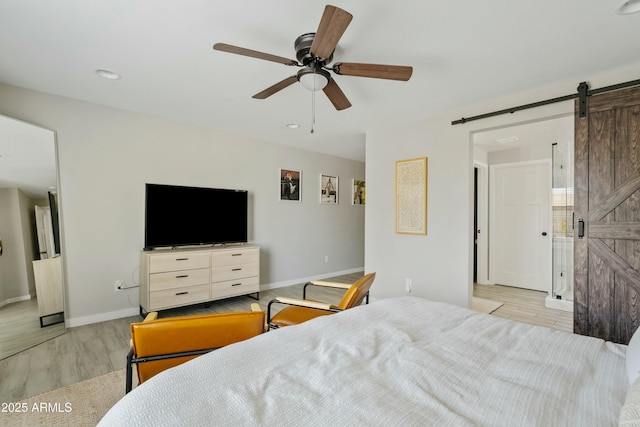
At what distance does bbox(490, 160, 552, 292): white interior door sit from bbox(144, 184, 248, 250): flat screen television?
4442mm

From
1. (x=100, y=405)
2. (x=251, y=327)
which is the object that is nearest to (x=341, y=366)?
(x=251, y=327)

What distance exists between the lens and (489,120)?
10.6 ft

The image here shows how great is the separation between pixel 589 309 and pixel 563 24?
7.61 feet

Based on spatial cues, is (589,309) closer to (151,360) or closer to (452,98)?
(452,98)

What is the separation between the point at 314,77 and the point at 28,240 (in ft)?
9.90

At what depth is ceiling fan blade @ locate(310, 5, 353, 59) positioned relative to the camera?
1.44 metres

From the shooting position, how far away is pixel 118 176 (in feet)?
11.5

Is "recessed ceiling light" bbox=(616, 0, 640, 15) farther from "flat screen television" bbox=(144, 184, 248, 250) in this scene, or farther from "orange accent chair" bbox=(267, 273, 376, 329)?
"flat screen television" bbox=(144, 184, 248, 250)

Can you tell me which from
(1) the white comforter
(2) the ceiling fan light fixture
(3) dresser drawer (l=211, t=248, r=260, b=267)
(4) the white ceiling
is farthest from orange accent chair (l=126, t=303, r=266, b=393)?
(3) dresser drawer (l=211, t=248, r=260, b=267)

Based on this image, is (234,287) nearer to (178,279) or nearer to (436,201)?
(178,279)

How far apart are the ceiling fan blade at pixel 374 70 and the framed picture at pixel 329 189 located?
3702mm

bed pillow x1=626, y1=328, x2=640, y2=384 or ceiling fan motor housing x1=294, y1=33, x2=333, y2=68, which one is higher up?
ceiling fan motor housing x1=294, y1=33, x2=333, y2=68

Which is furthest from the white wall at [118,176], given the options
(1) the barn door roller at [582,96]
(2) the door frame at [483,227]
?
(2) the door frame at [483,227]

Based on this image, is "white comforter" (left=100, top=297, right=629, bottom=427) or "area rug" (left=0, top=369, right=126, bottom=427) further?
"area rug" (left=0, top=369, right=126, bottom=427)
